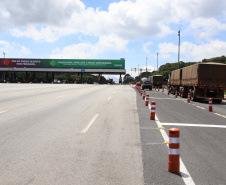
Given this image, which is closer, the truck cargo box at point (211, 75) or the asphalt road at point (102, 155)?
the asphalt road at point (102, 155)

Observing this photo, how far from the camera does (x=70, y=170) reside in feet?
13.3

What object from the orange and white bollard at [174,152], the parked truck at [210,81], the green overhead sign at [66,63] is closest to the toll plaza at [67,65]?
the green overhead sign at [66,63]

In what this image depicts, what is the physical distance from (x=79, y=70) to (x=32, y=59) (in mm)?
16456

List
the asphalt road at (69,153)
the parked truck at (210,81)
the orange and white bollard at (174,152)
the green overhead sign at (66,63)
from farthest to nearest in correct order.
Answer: the green overhead sign at (66,63), the parked truck at (210,81), the orange and white bollard at (174,152), the asphalt road at (69,153)

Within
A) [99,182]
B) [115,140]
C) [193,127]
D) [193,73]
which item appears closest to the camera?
[99,182]

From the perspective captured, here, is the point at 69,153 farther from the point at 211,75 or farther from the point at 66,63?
the point at 66,63

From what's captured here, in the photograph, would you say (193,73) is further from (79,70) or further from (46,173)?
(79,70)

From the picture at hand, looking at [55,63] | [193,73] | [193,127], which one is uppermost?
[55,63]

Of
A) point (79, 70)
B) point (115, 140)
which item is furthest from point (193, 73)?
point (79, 70)

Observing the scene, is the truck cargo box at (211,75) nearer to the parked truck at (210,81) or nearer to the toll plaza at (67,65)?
the parked truck at (210,81)

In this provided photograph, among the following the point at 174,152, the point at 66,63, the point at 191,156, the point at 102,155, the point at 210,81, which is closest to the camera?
the point at 174,152

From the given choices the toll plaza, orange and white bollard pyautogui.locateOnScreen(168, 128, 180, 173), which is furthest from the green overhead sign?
orange and white bollard pyautogui.locateOnScreen(168, 128, 180, 173)

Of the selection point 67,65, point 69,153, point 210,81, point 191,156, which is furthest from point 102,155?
point 67,65

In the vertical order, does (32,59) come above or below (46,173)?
above
